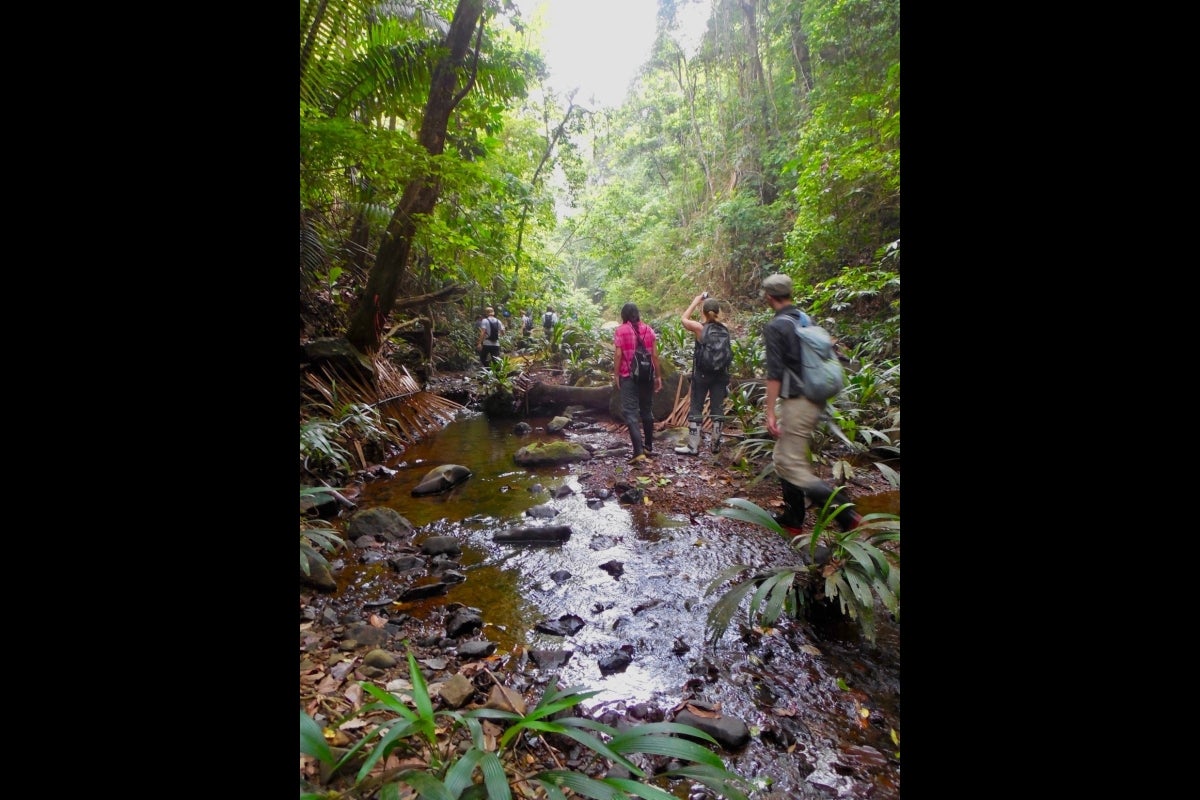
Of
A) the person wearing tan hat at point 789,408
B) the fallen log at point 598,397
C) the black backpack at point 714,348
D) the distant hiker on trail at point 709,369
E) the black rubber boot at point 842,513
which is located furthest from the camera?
the fallen log at point 598,397

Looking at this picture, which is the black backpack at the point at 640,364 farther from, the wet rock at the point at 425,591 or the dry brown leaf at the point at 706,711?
the dry brown leaf at the point at 706,711

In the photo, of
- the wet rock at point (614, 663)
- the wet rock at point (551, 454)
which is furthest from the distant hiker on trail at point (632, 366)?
the wet rock at point (614, 663)

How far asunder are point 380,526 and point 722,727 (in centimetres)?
318

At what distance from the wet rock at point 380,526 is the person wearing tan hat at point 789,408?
308cm

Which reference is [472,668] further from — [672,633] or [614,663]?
[672,633]

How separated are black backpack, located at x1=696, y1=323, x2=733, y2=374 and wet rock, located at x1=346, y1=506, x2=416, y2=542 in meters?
3.72

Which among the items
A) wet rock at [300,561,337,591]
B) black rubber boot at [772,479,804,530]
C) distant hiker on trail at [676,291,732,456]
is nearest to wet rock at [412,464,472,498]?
wet rock at [300,561,337,591]

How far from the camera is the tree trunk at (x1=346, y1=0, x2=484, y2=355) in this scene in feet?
21.9

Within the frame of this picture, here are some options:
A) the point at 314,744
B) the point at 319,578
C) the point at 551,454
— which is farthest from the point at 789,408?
the point at 551,454

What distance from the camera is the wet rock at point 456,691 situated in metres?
2.20

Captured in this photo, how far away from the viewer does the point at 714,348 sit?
599cm
